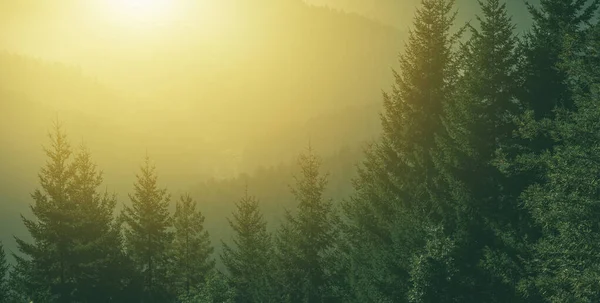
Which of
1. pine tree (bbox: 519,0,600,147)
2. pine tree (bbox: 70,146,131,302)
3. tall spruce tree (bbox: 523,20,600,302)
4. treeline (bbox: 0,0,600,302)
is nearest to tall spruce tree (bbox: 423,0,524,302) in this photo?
treeline (bbox: 0,0,600,302)

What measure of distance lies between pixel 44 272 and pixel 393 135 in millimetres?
22191

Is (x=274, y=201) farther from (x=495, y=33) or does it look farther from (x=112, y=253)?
(x=495, y=33)

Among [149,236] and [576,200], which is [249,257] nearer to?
[149,236]

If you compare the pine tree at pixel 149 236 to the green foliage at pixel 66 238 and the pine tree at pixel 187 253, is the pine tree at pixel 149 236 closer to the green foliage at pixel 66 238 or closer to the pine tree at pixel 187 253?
the pine tree at pixel 187 253

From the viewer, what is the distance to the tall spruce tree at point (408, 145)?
23266 mm

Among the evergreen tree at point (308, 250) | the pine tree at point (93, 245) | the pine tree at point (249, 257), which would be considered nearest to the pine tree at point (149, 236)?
the pine tree at point (93, 245)

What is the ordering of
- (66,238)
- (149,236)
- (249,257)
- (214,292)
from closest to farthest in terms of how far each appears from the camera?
(214,292) → (66,238) → (149,236) → (249,257)

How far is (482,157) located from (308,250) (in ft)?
38.0

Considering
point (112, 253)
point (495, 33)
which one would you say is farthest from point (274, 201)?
point (495, 33)

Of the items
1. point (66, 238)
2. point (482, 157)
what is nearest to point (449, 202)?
point (482, 157)

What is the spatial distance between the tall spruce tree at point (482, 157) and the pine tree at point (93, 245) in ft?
70.0

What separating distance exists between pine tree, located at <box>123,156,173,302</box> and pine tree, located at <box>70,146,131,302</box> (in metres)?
1.12

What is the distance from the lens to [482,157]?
67.2 ft

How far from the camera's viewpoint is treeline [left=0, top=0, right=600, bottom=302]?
1656 centimetres
